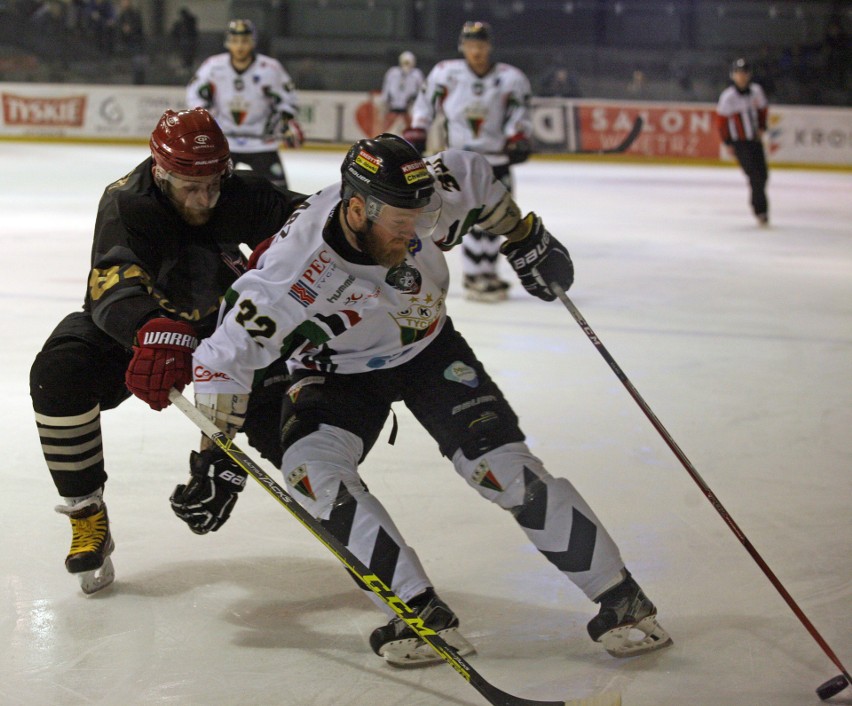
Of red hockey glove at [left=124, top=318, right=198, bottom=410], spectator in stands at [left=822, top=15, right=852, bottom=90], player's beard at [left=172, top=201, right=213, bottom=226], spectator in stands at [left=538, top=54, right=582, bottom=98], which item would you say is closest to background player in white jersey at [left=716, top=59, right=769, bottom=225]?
spectator in stands at [left=538, top=54, right=582, bottom=98]

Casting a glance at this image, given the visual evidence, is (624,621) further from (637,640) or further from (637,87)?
(637,87)

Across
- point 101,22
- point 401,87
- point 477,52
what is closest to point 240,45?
point 477,52

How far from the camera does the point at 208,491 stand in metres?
2.44

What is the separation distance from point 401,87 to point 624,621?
1250 centimetres

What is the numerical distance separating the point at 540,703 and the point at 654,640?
0.38 m

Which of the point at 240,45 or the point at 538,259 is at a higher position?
the point at 240,45

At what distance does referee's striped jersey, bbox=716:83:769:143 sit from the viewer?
31.6ft

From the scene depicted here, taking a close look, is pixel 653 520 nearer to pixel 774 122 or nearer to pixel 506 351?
pixel 506 351

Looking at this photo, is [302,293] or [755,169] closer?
[302,293]

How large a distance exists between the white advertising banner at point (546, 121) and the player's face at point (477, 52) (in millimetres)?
7931

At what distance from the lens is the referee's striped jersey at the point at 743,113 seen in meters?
9.64

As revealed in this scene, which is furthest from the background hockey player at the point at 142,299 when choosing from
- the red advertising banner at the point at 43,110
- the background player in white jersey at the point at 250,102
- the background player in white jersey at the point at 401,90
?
the red advertising banner at the point at 43,110

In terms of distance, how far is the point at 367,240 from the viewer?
2.25 metres

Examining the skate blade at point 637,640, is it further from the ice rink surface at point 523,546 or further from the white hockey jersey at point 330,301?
the white hockey jersey at point 330,301
